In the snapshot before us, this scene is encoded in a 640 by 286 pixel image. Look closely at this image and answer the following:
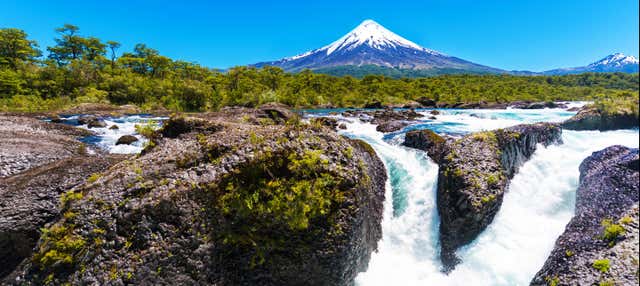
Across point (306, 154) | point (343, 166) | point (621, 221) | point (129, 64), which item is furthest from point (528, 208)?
point (129, 64)

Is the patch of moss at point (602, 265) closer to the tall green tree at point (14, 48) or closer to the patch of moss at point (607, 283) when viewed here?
the patch of moss at point (607, 283)

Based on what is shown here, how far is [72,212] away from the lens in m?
4.09

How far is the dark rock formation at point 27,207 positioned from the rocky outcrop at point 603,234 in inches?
361

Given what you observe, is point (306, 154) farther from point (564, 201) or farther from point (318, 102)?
point (318, 102)

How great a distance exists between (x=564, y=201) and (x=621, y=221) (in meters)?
2.77

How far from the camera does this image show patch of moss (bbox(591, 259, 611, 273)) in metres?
3.95

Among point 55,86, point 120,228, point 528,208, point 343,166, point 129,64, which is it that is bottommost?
point 528,208

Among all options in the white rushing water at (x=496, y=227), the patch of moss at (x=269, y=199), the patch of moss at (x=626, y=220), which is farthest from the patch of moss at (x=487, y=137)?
the patch of moss at (x=269, y=199)

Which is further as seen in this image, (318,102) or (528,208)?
(318,102)

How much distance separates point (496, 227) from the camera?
6.75 metres

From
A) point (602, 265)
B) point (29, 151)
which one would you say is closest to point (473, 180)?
point (602, 265)

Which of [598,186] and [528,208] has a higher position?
[598,186]

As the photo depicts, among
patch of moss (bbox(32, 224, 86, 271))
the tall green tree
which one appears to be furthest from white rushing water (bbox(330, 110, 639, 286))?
the tall green tree

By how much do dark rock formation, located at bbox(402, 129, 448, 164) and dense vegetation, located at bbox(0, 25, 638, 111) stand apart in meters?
32.6
